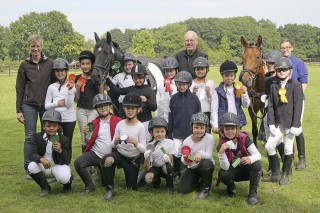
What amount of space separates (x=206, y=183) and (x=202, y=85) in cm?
165

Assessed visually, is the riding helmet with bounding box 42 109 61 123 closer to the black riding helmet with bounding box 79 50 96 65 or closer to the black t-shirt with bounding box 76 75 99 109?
the black t-shirt with bounding box 76 75 99 109

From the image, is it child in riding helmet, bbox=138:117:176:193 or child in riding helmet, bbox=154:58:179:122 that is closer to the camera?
child in riding helmet, bbox=138:117:176:193

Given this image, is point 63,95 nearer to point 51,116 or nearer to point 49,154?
point 51,116

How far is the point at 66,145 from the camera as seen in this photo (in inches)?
214

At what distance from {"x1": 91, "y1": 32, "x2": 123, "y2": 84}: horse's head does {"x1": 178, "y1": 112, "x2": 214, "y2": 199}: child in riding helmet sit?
1.70 m

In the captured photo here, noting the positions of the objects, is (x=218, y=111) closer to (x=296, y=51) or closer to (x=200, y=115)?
(x=200, y=115)

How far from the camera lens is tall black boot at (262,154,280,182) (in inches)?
232

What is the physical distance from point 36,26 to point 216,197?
9136cm

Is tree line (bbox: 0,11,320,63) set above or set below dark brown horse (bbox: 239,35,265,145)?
above

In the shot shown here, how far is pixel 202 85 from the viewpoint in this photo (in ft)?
20.0

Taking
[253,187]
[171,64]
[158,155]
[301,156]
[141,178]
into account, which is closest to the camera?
[253,187]

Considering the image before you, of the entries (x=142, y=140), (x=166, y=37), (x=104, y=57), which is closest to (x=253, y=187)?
(x=142, y=140)

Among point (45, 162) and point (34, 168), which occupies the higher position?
point (45, 162)

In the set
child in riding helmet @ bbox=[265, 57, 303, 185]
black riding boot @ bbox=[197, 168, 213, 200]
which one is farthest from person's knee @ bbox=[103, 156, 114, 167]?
child in riding helmet @ bbox=[265, 57, 303, 185]
